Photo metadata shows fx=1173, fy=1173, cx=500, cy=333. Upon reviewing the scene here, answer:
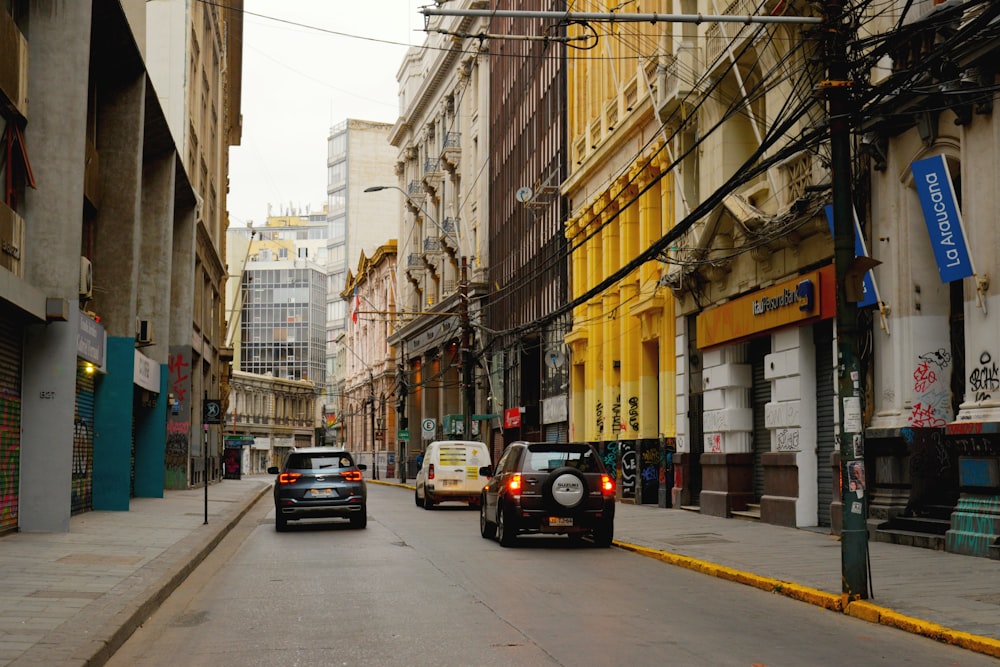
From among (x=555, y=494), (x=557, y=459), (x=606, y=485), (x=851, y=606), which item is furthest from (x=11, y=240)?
(x=851, y=606)

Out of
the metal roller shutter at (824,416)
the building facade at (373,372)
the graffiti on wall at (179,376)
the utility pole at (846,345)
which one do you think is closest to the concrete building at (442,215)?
the building facade at (373,372)

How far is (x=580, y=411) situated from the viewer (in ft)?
134

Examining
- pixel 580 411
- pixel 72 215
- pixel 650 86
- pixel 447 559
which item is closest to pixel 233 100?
pixel 580 411

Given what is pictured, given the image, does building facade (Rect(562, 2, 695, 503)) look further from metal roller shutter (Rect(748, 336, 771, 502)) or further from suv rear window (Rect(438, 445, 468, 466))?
suv rear window (Rect(438, 445, 468, 466))

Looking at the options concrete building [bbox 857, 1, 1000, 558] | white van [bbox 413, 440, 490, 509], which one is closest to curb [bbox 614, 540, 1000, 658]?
concrete building [bbox 857, 1, 1000, 558]

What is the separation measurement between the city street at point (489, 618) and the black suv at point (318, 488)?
515 cm

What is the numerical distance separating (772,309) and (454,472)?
11.6 meters

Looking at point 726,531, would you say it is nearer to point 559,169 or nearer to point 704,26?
point 704,26

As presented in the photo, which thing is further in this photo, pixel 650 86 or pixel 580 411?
pixel 580 411

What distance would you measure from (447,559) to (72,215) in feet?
29.7

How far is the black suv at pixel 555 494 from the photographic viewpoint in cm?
1862

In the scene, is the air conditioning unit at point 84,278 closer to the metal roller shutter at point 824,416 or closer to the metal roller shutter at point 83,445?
the metal roller shutter at point 83,445

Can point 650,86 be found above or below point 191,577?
above

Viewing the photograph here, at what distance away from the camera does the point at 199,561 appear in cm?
1684
